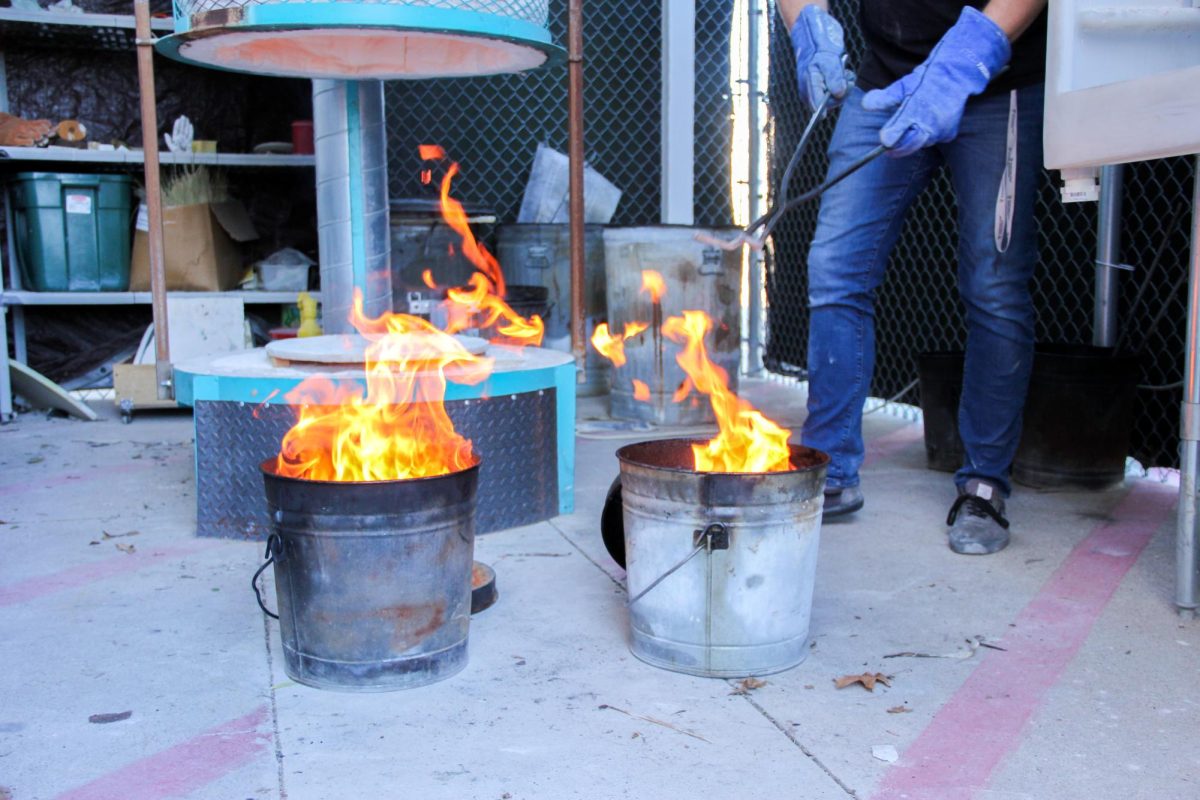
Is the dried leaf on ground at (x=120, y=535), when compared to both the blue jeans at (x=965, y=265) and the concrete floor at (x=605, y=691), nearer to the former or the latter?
the concrete floor at (x=605, y=691)

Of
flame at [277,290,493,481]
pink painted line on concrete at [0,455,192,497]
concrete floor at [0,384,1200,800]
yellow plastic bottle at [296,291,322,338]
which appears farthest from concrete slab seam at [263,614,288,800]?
yellow plastic bottle at [296,291,322,338]

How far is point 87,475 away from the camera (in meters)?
4.14

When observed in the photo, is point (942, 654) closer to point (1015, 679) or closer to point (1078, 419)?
point (1015, 679)

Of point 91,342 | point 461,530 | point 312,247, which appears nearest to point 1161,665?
point 461,530

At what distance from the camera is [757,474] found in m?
2.13

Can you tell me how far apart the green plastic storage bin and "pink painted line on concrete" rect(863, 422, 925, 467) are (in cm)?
386

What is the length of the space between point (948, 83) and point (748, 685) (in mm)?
1553

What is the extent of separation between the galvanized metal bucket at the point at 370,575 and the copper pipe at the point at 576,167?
1557mm

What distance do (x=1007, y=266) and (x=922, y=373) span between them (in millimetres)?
1065

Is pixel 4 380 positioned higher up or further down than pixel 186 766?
higher up

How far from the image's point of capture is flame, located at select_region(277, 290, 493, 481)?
2355 mm

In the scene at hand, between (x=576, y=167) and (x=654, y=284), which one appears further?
(x=654, y=284)

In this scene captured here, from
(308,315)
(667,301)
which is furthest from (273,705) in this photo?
(667,301)

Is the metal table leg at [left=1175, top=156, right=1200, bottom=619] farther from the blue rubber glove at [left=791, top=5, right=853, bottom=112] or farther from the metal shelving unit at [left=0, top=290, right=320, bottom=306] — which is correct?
the metal shelving unit at [left=0, top=290, right=320, bottom=306]
